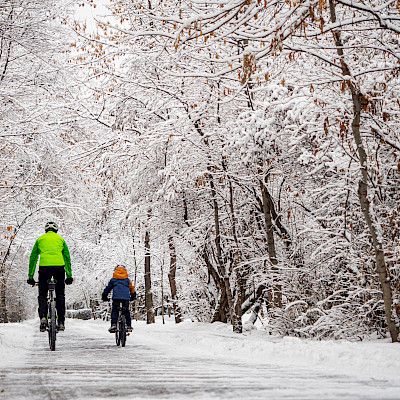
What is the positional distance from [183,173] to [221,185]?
1.43 meters

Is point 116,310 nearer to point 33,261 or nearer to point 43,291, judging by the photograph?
point 43,291

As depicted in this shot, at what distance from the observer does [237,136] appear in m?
9.74

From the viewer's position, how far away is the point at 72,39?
42.1ft

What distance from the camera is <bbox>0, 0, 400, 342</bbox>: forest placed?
753 centimetres

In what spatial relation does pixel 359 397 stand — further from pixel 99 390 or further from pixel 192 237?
pixel 192 237

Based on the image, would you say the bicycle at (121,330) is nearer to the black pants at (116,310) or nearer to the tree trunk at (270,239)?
the black pants at (116,310)

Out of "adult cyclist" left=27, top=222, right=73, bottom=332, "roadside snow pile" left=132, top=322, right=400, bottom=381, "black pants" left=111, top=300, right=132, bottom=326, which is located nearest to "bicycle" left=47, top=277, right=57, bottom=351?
"adult cyclist" left=27, top=222, right=73, bottom=332

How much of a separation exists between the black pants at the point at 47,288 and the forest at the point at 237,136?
3583 millimetres

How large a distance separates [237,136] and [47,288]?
4259mm

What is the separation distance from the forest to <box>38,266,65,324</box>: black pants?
11.8 feet

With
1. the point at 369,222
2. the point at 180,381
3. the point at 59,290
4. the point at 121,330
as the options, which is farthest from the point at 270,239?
the point at 180,381

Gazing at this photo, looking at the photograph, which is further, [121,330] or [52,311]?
[121,330]

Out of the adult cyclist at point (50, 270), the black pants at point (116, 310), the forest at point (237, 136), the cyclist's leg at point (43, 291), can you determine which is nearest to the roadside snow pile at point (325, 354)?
the forest at point (237, 136)

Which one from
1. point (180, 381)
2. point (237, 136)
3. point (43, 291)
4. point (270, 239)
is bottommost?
point (180, 381)
